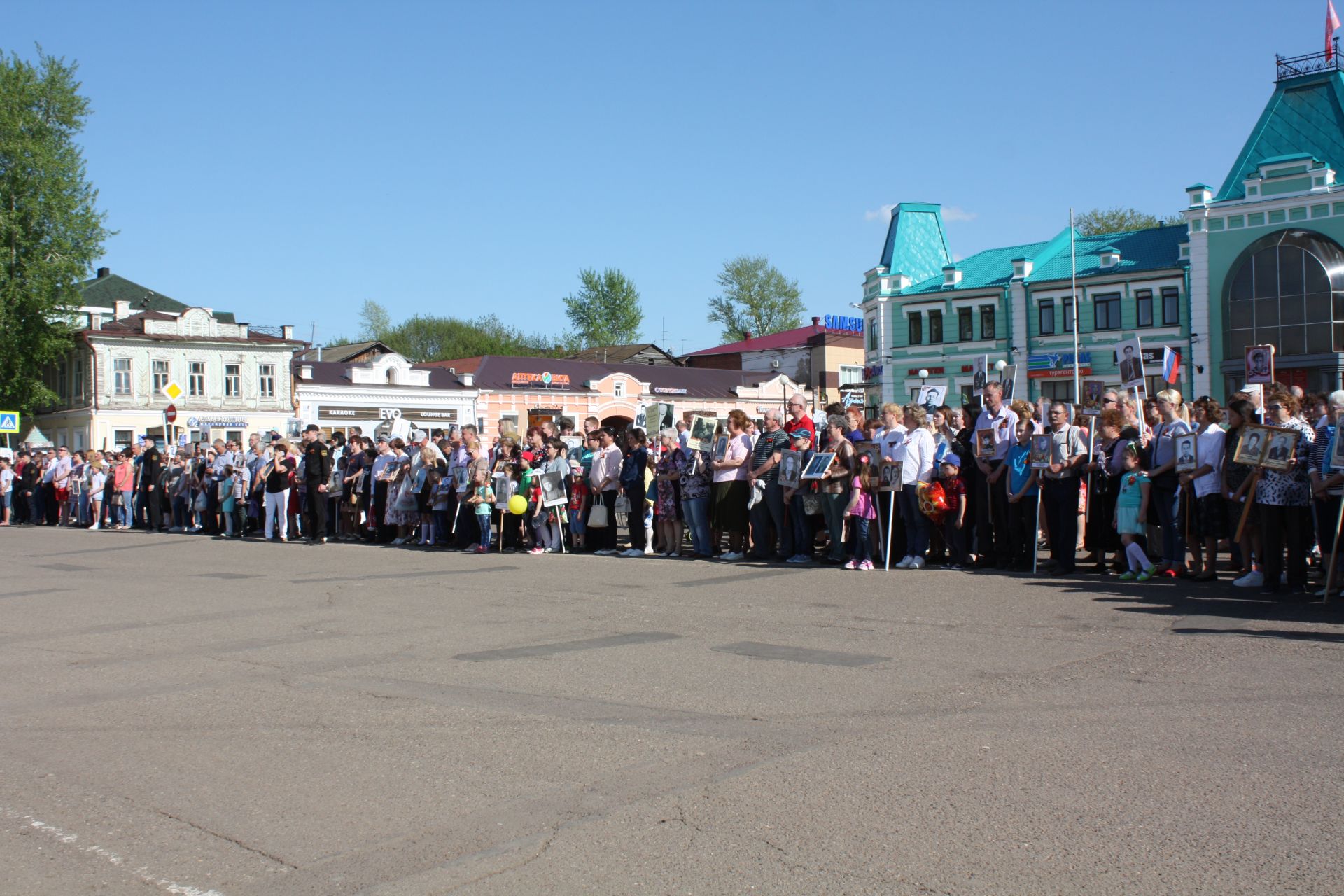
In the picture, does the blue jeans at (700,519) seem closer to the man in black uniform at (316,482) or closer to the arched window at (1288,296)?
the man in black uniform at (316,482)

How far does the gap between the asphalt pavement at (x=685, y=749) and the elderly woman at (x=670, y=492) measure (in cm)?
600

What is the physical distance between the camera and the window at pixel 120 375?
6212cm

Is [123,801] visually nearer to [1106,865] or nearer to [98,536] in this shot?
→ [1106,865]

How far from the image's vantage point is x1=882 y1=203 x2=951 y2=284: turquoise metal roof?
64812 millimetres

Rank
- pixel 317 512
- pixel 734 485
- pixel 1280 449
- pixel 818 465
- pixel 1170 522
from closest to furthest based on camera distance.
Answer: pixel 1280 449 → pixel 1170 522 → pixel 818 465 → pixel 734 485 → pixel 317 512

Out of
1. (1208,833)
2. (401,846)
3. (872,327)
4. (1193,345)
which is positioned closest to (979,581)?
(1208,833)

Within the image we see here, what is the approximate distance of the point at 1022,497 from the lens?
13.8 meters

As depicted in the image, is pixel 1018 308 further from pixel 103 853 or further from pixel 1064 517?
pixel 103 853

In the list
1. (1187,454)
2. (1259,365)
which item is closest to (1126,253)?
(1259,365)

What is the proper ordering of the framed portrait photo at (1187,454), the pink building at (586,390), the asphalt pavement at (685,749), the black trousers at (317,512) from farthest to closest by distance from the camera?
the pink building at (586,390) < the black trousers at (317,512) < the framed portrait photo at (1187,454) < the asphalt pavement at (685,749)

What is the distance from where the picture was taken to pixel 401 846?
4.62 meters

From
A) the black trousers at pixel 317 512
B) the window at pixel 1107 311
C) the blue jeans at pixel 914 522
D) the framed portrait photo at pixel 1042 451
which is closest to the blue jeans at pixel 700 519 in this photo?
the blue jeans at pixel 914 522

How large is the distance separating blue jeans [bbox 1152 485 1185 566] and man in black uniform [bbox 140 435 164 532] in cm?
2352

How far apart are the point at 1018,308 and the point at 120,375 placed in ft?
156
